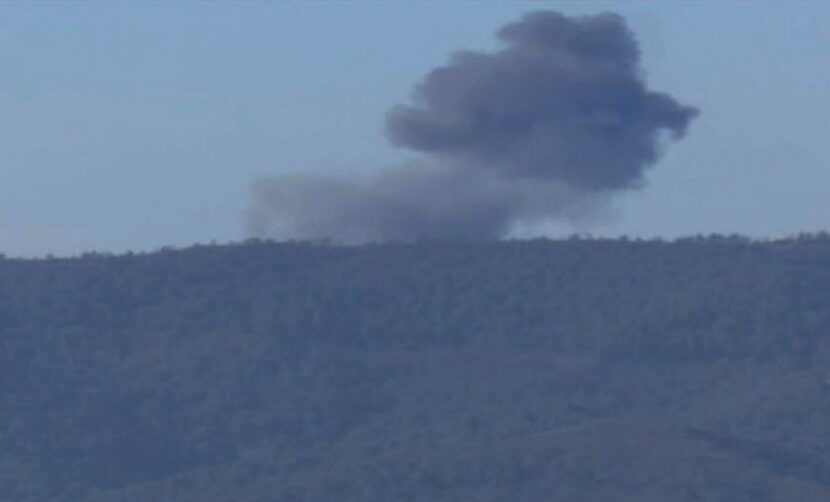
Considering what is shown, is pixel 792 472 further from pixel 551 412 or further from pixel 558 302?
pixel 558 302

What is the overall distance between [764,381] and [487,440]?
12.5 metres

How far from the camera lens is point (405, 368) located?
85812 mm

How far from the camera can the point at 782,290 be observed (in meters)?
88.2

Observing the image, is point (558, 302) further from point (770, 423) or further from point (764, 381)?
point (770, 423)

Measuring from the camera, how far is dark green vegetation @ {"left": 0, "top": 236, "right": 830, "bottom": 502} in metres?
69.1

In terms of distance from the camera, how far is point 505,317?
89.8 m

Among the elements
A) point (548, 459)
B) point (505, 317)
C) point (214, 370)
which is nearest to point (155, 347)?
point (214, 370)

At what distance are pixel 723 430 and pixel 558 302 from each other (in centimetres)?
1694

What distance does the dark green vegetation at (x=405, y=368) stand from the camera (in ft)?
227

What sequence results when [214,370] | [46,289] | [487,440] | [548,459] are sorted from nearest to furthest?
[548,459]
[487,440]
[214,370]
[46,289]

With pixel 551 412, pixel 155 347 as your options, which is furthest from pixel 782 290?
pixel 155 347

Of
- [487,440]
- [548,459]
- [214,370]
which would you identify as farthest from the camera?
[214,370]

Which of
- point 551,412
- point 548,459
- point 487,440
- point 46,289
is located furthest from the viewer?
point 46,289

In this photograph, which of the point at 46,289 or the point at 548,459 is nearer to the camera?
the point at 548,459
